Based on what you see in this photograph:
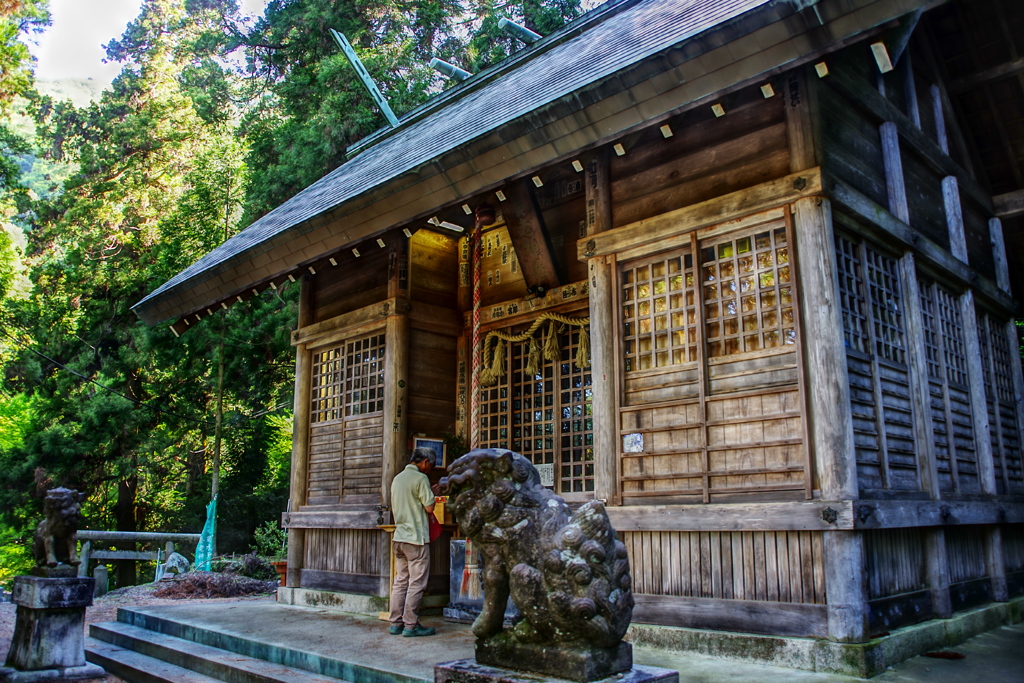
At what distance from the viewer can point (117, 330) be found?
63.1 feet

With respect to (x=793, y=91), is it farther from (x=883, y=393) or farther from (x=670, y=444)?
(x=670, y=444)

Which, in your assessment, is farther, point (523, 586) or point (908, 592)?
point (908, 592)

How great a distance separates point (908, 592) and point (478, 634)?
3.85 m

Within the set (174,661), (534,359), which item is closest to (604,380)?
(534,359)

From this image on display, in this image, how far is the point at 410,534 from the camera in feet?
21.3

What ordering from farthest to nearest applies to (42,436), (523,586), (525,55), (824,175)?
(42,436), (525,55), (824,175), (523,586)

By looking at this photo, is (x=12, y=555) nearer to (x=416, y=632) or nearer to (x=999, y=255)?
(x=416, y=632)

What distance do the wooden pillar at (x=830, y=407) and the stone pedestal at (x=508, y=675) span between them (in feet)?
6.75

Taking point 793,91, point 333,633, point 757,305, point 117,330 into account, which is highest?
point 117,330

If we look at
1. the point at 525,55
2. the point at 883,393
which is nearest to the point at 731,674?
the point at 883,393

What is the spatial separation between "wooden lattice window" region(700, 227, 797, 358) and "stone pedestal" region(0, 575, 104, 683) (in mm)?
5674

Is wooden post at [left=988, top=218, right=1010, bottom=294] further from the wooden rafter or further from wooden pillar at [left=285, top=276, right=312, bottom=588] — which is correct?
wooden pillar at [left=285, top=276, right=312, bottom=588]

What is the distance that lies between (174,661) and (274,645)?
1.30 m

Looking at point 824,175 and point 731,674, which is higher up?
point 824,175
